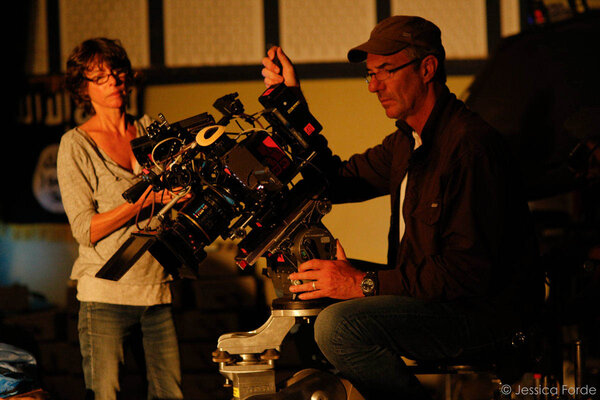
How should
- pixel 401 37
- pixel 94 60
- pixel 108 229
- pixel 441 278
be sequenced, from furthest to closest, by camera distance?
pixel 94 60
pixel 108 229
pixel 401 37
pixel 441 278

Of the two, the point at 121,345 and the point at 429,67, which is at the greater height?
the point at 429,67

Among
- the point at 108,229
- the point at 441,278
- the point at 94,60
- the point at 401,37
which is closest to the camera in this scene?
the point at 441,278

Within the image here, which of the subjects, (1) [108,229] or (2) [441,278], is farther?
(1) [108,229]

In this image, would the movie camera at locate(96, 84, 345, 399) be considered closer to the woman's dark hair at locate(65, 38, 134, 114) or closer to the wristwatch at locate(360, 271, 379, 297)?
the wristwatch at locate(360, 271, 379, 297)

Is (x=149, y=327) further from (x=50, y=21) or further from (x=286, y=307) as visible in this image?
(x=50, y=21)

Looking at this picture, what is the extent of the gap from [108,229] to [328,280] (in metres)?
0.76

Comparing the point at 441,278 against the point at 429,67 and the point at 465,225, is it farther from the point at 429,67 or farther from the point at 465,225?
the point at 429,67

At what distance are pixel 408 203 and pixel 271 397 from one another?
25.3 inches

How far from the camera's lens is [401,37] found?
201 centimetres

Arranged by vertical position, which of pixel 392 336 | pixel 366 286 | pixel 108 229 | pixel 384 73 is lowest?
pixel 392 336

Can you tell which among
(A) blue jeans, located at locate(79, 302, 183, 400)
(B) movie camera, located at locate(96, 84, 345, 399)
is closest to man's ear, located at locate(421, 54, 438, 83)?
(B) movie camera, located at locate(96, 84, 345, 399)

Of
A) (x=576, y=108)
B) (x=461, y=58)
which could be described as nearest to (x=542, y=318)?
(x=576, y=108)

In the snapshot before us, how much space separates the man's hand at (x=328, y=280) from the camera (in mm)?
1839

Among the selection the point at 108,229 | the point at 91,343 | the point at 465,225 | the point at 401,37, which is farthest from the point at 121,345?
the point at 401,37
